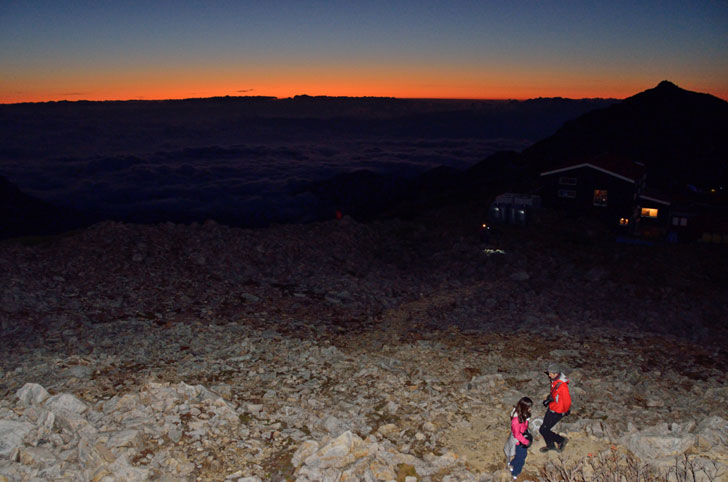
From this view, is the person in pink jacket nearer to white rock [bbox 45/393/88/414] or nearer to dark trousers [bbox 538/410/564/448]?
dark trousers [bbox 538/410/564/448]

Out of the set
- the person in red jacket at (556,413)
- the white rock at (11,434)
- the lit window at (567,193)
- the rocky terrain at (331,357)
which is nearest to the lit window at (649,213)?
the lit window at (567,193)

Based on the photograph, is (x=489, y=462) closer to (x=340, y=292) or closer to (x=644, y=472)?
(x=644, y=472)

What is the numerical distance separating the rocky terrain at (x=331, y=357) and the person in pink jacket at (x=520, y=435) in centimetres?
36

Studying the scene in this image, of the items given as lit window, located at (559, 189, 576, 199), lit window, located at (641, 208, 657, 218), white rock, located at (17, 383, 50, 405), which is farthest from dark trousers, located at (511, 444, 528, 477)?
lit window, located at (641, 208, 657, 218)

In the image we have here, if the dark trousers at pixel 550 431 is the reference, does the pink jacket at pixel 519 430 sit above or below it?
above

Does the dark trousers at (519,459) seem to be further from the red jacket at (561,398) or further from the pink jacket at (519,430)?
the red jacket at (561,398)

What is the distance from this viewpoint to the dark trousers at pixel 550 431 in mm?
10062

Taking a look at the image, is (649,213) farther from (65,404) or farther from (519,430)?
(65,404)

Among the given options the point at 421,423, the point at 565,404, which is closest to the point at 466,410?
the point at 421,423

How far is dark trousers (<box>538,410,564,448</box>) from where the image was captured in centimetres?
1006

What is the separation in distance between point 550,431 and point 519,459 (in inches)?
55.2

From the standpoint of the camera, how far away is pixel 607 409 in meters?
12.2

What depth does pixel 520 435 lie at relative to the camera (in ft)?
29.9

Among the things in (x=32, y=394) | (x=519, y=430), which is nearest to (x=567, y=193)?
(x=519, y=430)
